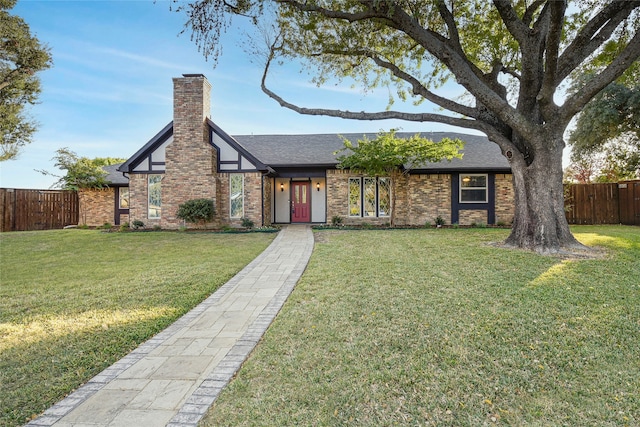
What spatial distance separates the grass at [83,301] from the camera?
105 inches

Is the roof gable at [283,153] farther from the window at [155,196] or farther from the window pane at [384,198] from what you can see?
the window pane at [384,198]

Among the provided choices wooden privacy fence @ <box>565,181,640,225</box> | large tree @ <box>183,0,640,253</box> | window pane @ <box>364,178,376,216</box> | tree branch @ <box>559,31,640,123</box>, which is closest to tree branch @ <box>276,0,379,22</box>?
large tree @ <box>183,0,640,253</box>

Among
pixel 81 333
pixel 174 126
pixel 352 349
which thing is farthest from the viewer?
pixel 174 126

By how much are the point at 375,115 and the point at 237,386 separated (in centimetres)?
750

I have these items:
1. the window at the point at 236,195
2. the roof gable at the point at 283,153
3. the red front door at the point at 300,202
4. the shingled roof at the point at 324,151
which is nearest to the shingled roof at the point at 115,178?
the roof gable at the point at 283,153

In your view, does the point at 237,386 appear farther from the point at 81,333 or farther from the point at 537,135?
the point at 537,135

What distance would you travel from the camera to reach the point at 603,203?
14680mm

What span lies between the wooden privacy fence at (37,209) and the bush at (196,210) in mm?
8006

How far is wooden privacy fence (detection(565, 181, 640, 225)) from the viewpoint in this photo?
14.0 metres

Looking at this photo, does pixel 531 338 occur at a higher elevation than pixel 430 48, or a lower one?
lower

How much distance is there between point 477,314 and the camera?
3725 millimetres

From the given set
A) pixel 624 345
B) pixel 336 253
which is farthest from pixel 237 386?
pixel 336 253

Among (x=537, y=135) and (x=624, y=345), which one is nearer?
(x=624, y=345)

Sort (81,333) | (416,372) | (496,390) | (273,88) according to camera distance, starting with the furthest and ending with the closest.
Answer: (273,88) < (81,333) < (416,372) < (496,390)
